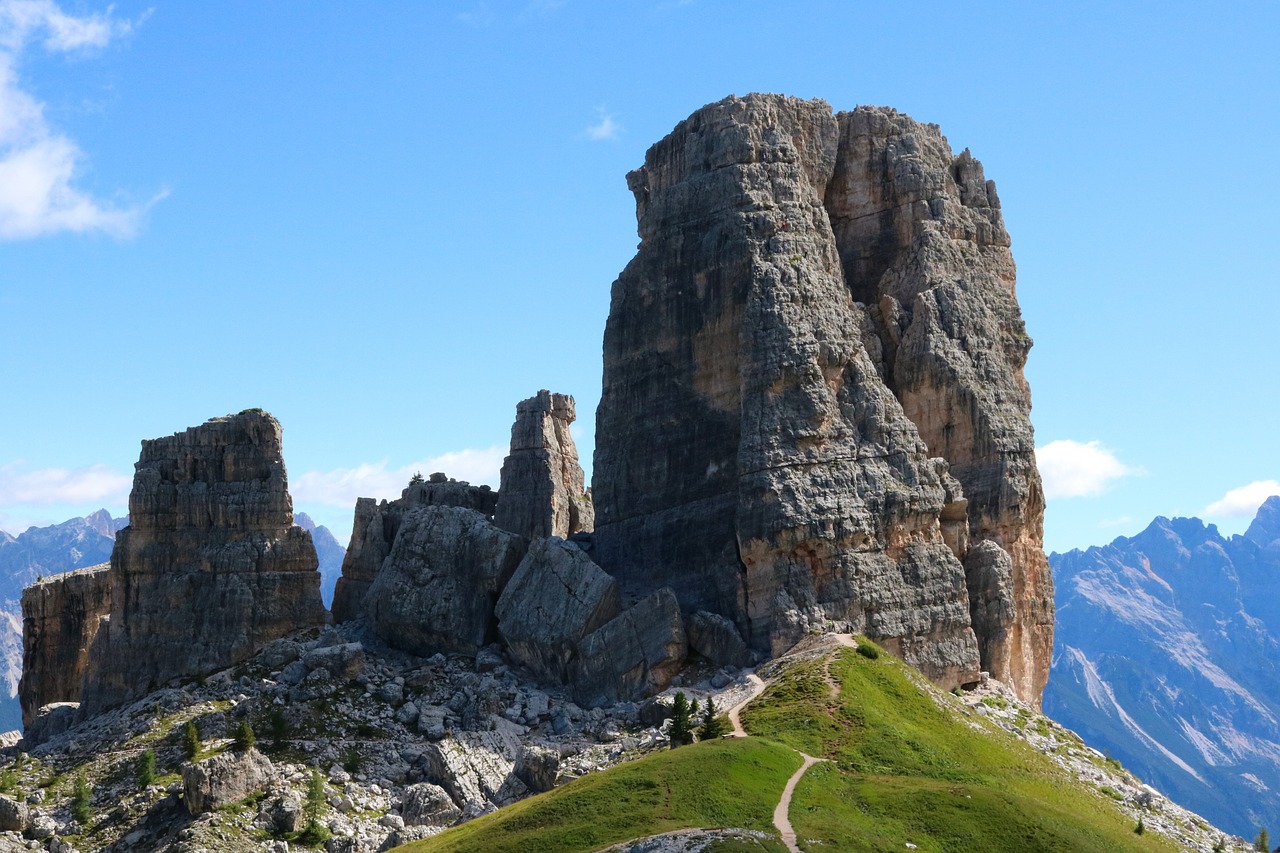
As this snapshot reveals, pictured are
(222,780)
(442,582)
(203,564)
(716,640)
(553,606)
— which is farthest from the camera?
(203,564)

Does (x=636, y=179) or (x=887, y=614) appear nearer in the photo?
(x=887, y=614)

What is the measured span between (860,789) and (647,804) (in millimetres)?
9818

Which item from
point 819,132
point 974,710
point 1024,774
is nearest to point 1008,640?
point 974,710

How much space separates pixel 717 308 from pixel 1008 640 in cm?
2727

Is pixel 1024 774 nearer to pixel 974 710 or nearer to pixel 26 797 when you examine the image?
pixel 974 710

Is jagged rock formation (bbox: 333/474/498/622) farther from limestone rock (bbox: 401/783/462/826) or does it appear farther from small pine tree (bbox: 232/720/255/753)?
limestone rock (bbox: 401/783/462/826)

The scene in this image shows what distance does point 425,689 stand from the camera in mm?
96625

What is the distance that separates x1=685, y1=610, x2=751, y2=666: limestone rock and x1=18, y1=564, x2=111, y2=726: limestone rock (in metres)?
54.5

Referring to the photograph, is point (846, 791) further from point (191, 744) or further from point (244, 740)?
point (191, 744)

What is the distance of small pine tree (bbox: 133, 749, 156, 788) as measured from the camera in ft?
277

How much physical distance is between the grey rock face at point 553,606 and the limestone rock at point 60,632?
41940 millimetres

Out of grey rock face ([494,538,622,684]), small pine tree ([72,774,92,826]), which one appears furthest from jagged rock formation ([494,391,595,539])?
small pine tree ([72,774,92,826])

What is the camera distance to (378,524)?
373ft

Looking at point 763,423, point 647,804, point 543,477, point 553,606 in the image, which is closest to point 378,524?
point 543,477
